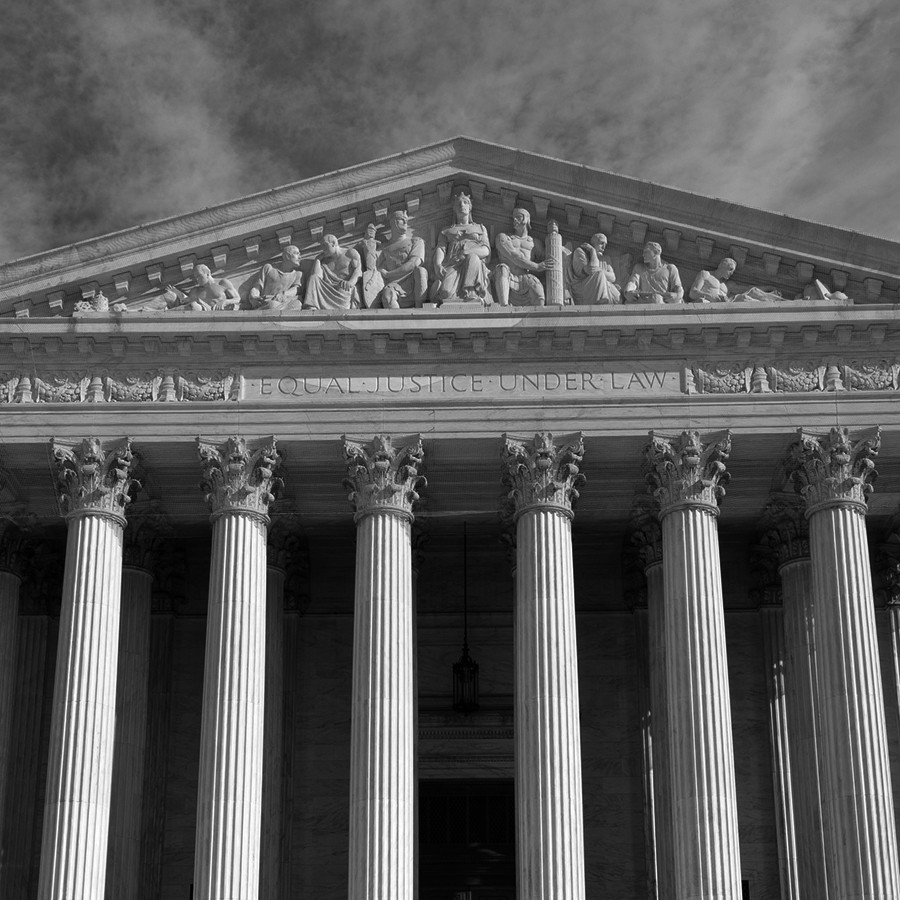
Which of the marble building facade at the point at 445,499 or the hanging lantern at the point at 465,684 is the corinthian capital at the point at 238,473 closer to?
the marble building facade at the point at 445,499

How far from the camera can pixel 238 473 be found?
3662 cm

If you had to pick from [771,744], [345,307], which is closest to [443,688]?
[771,744]

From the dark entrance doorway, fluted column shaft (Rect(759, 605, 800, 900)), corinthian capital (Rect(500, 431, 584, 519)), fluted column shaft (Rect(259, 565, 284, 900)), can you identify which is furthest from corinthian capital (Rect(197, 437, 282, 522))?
fluted column shaft (Rect(759, 605, 800, 900))

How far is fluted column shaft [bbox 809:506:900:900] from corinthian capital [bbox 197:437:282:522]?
426 inches

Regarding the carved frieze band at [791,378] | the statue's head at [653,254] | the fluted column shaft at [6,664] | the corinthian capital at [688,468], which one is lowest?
the fluted column shaft at [6,664]

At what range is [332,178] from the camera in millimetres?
38344

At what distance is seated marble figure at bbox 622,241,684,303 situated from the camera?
37750 mm

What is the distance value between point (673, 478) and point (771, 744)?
829cm

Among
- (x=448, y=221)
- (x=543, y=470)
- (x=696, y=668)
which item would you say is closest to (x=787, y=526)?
(x=696, y=668)

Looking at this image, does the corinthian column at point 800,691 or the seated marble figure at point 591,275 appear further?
the corinthian column at point 800,691

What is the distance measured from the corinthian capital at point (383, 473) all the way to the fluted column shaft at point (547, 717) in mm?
2361

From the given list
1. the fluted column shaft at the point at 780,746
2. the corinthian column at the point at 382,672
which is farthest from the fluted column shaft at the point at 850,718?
the corinthian column at the point at 382,672

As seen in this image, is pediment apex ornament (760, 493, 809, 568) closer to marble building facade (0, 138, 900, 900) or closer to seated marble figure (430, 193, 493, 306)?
marble building facade (0, 138, 900, 900)

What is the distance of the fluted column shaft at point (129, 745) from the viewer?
126ft
